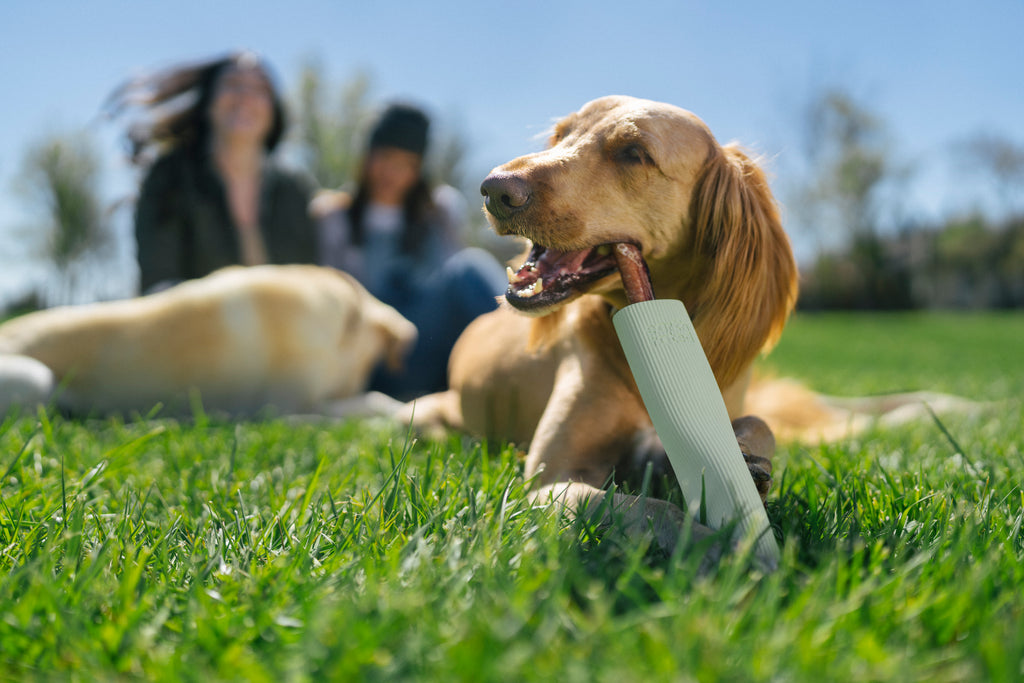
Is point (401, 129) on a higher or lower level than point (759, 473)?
higher

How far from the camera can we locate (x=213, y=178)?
488 cm

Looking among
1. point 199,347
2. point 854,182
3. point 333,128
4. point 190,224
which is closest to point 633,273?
point 199,347

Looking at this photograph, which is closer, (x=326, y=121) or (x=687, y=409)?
(x=687, y=409)

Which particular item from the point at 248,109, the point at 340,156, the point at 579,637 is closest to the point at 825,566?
the point at 579,637

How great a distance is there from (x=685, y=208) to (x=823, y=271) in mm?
30794

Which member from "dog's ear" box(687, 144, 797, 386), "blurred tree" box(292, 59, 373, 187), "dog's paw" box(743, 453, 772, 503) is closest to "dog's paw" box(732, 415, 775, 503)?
"dog's paw" box(743, 453, 772, 503)

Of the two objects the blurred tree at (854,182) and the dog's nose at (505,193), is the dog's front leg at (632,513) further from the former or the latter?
the blurred tree at (854,182)

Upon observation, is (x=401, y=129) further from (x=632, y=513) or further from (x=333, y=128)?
(x=333, y=128)

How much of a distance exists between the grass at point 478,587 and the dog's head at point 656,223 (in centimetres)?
43

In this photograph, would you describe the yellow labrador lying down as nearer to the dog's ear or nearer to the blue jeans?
the blue jeans

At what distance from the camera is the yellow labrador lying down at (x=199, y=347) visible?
3.25 metres

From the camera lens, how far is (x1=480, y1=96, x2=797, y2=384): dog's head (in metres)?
1.66

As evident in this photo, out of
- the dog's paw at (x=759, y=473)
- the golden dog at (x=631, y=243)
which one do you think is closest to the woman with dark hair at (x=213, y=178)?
the golden dog at (x=631, y=243)

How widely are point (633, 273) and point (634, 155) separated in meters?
0.35
